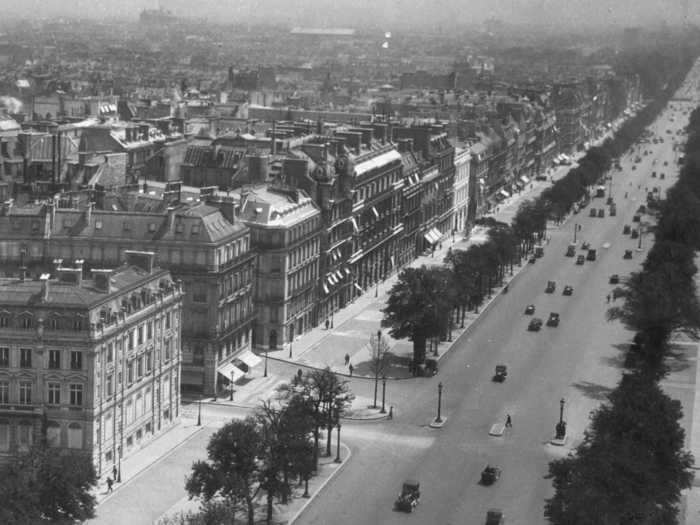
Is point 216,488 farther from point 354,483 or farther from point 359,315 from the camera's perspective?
point 359,315

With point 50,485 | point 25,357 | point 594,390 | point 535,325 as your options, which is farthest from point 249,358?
point 50,485

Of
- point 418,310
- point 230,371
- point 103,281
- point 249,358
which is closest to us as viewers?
point 103,281

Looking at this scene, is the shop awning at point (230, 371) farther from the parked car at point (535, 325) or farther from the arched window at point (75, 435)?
the parked car at point (535, 325)

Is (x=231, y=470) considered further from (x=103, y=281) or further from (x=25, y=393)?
(x=103, y=281)

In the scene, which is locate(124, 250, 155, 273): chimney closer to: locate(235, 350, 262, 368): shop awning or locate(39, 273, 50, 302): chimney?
locate(39, 273, 50, 302): chimney

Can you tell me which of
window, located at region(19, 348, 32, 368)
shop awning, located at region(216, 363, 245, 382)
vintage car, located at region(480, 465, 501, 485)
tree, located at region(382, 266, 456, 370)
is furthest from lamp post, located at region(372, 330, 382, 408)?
window, located at region(19, 348, 32, 368)

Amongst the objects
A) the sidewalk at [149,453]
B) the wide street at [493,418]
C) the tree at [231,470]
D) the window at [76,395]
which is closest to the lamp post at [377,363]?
the wide street at [493,418]

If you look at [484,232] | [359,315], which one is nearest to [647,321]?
[359,315]
